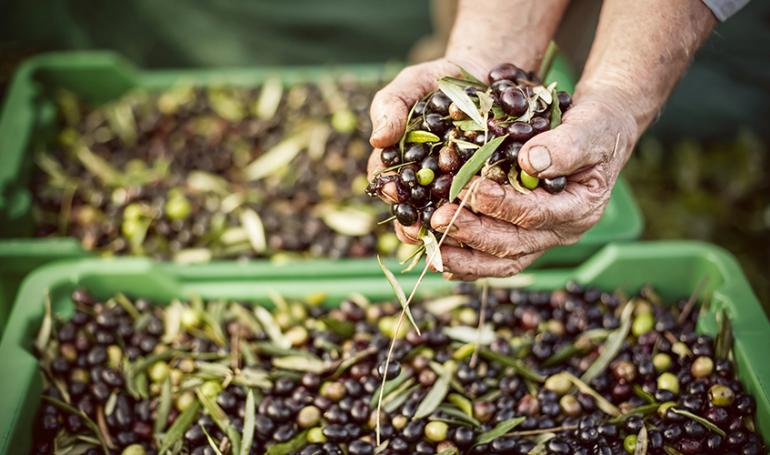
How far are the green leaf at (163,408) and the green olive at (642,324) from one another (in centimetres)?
161


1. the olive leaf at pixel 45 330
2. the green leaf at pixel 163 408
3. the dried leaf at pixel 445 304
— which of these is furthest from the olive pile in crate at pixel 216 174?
the green leaf at pixel 163 408

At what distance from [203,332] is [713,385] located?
1.70 metres

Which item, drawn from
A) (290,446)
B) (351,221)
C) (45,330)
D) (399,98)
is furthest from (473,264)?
(45,330)

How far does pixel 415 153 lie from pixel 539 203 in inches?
12.4

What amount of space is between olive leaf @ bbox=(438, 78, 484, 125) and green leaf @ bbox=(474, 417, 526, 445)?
944 millimetres

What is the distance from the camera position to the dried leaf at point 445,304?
238 centimetres

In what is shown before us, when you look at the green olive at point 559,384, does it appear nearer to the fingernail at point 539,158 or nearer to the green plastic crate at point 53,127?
the green plastic crate at point 53,127

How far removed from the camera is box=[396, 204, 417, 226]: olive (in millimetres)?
1547

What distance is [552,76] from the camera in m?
2.36

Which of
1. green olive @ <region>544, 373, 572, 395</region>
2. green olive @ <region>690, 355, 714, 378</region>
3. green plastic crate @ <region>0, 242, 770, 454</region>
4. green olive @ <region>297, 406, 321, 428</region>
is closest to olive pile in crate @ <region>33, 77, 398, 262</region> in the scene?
green plastic crate @ <region>0, 242, 770, 454</region>

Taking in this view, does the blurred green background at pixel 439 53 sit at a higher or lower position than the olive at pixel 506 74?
lower

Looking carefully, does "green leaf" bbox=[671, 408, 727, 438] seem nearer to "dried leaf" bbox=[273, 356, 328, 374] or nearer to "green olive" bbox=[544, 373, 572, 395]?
"green olive" bbox=[544, 373, 572, 395]

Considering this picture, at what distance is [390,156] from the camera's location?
1619 millimetres

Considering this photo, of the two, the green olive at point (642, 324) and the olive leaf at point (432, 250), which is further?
the green olive at point (642, 324)
